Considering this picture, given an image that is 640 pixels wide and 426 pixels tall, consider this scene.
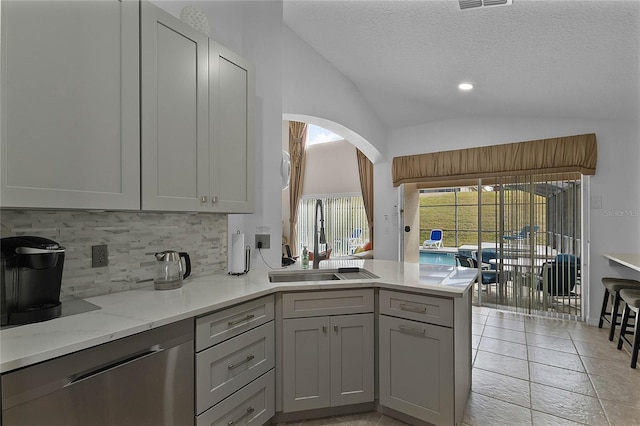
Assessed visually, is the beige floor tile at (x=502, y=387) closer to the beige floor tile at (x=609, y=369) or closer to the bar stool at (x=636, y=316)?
the beige floor tile at (x=609, y=369)

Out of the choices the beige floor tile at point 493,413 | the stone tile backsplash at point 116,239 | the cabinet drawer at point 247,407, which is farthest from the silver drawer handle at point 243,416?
the beige floor tile at point 493,413

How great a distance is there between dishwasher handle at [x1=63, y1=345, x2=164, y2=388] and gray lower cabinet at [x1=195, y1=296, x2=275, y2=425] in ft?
0.69

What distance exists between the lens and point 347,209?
745 cm

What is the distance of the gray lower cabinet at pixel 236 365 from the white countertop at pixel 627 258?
10.7 ft

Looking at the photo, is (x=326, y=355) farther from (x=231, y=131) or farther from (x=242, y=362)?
(x=231, y=131)

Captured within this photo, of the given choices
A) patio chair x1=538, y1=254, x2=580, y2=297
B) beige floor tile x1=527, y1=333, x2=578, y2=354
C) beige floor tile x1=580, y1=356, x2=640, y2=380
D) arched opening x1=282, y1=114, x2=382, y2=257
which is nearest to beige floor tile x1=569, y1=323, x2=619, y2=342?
beige floor tile x1=527, y1=333, x2=578, y2=354

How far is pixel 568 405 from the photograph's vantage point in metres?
2.27

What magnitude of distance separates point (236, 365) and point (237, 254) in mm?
827

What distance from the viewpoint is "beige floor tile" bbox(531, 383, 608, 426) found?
2133 mm

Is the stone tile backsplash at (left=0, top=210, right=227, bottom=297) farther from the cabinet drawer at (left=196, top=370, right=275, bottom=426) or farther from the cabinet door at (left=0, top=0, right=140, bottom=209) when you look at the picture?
the cabinet drawer at (left=196, top=370, right=275, bottom=426)

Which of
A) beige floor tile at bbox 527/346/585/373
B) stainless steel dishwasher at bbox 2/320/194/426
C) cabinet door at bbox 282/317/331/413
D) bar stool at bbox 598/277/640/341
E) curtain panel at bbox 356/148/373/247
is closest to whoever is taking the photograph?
stainless steel dishwasher at bbox 2/320/194/426

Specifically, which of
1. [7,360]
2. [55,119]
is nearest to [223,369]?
[7,360]

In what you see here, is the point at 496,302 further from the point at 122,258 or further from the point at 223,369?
the point at 122,258

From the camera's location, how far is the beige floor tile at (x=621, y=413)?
2095 mm
